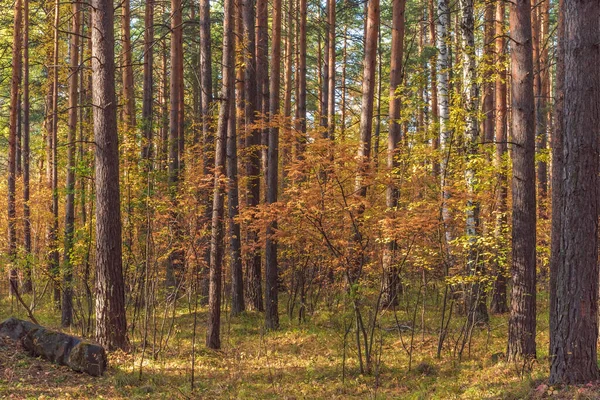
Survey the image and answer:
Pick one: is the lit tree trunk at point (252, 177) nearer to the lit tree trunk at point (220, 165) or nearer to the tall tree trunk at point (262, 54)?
the tall tree trunk at point (262, 54)

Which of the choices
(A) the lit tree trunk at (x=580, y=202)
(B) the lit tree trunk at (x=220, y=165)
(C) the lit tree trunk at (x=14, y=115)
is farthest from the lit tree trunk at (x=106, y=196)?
(C) the lit tree trunk at (x=14, y=115)

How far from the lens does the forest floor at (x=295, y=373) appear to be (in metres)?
7.10

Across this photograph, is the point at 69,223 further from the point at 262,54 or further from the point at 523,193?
the point at 523,193

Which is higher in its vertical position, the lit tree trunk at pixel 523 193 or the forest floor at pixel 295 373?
the lit tree trunk at pixel 523 193

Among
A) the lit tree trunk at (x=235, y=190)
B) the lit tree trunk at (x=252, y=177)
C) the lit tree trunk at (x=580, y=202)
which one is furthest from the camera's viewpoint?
the lit tree trunk at (x=252, y=177)

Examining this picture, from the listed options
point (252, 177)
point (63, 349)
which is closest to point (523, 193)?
point (252, 177)

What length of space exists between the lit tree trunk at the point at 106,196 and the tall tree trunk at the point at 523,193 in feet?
21.3

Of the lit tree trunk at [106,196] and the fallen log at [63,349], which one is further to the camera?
the lit tree trunk at [106,196]

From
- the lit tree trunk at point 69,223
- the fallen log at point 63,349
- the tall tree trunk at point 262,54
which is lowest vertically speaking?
the fallen log at point 63,349

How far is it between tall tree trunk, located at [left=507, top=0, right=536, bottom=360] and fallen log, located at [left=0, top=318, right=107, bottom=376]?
253 inches

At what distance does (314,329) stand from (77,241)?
5.82 m

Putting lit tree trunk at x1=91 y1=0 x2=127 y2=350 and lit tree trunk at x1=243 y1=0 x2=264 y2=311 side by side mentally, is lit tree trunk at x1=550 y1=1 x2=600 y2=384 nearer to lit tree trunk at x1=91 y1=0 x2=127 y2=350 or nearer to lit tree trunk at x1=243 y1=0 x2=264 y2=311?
lit tree trunk at x1=91 y1=0 x2=127 y2=350

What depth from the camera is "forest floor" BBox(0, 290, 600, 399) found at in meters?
7.10

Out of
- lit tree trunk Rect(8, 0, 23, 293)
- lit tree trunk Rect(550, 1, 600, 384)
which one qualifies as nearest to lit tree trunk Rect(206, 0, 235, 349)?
lit tree trunk Rect(550, 1, 600, 384)
